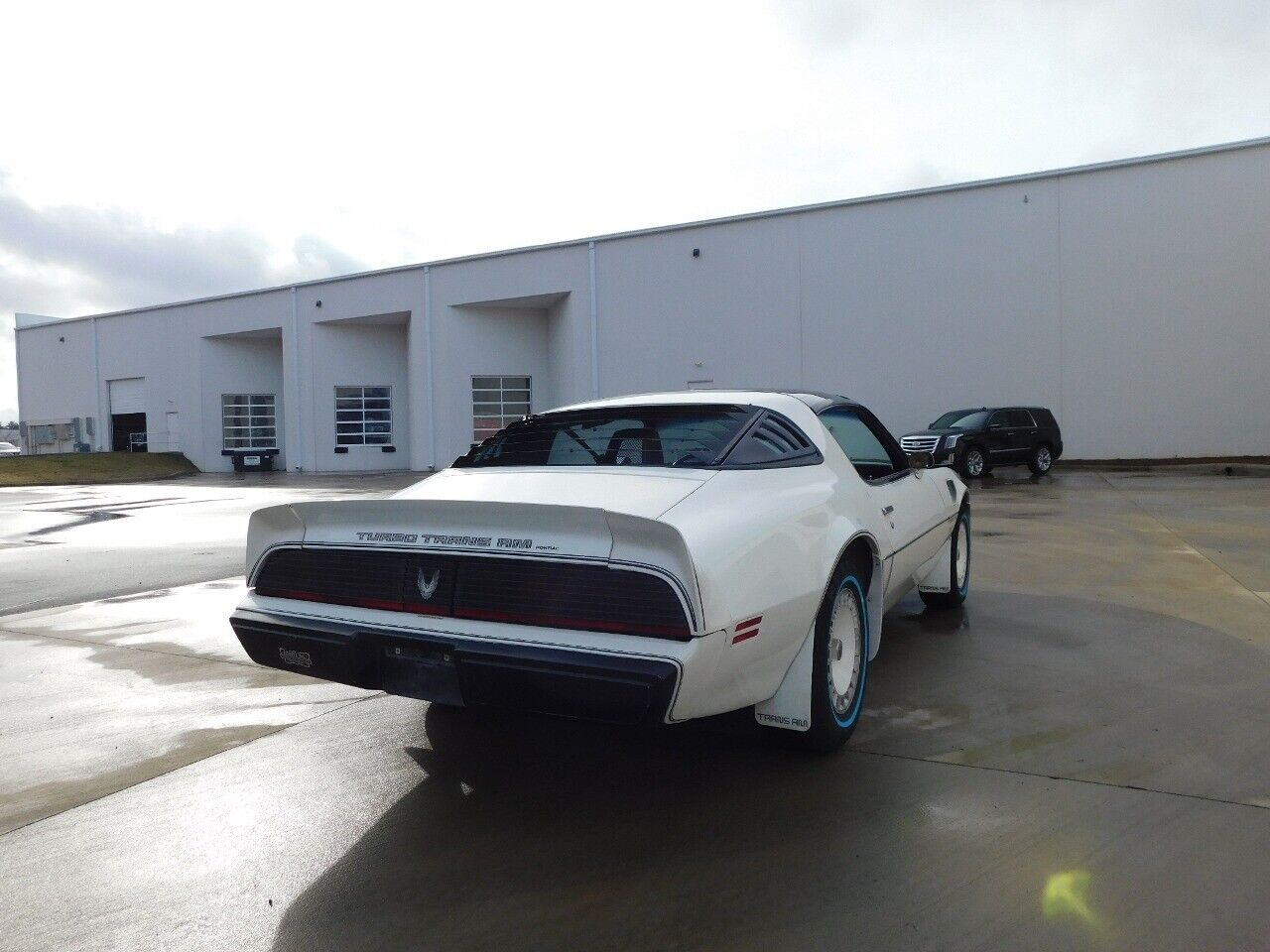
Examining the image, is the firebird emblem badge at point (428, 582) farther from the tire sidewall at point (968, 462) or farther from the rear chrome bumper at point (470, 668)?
the tire sidewall at point (968, 462)

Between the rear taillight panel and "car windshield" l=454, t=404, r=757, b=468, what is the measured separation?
85cm

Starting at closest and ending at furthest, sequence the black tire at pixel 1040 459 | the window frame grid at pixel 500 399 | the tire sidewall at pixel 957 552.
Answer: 1. the tire sidewall at pixel 957 552
2. the black tire at pixel 1040 459
3. the window frame grid at pixel 500 399

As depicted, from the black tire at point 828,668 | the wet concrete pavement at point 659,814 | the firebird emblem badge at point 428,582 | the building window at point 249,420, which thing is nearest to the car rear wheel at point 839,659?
the black tire at point 828,668

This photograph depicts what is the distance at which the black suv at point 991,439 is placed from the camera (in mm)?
18328

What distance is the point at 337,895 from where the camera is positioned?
8.19ft

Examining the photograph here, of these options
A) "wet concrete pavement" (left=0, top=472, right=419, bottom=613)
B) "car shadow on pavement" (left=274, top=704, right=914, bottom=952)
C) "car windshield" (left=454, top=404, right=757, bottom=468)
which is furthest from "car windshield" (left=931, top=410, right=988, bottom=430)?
"car shadow on pavement" (left=274, top=704, right=914, bottom=952)

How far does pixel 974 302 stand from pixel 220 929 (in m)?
22.9

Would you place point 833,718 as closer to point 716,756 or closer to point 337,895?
point 716,756

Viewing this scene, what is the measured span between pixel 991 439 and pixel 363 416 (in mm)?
21022

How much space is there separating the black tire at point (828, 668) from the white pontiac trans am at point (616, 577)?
1 cm

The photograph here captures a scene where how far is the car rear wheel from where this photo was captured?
319cm

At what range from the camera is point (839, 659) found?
3.45 meters

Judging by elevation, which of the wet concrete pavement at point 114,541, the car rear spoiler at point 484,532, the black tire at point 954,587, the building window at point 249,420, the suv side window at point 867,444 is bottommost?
the wet concrete pavement at point 114,541

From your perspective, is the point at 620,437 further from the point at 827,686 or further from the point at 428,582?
the point at 827,686
